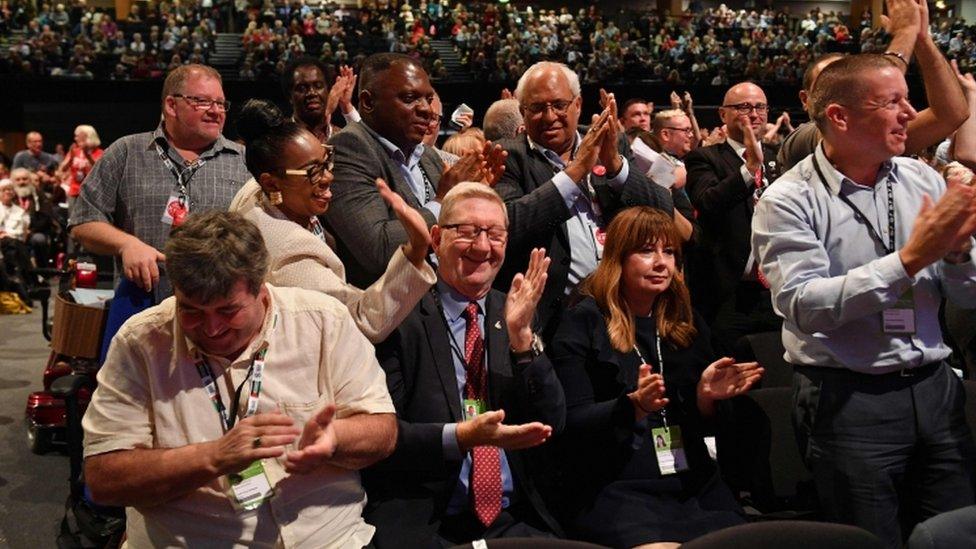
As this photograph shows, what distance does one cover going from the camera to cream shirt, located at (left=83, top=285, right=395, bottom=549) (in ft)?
6.84

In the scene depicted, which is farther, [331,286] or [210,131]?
[210,131]

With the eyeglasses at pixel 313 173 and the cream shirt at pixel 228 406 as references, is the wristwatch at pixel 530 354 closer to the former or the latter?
the cream shirt at pixel 228 406

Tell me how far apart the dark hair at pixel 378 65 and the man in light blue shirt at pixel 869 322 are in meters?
1.26

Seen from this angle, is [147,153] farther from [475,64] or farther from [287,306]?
[475,64]

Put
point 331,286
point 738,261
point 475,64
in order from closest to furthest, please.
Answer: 1. point 331,286
2. point 738,261
3. point 475,64

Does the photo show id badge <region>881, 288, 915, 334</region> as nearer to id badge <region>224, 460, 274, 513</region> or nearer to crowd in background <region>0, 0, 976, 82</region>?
id badge <region>224, 460, 274, 513</region>

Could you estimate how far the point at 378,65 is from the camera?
318cm

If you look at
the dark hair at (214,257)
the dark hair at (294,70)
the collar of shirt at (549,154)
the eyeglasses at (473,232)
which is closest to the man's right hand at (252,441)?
the dark hair at (214,257)

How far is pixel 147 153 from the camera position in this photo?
11.8 ft

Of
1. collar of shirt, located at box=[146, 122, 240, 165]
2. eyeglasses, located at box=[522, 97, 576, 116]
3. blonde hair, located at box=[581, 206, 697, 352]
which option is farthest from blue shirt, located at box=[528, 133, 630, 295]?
collar of shirt, located at box=[146, 122, 240, 165]

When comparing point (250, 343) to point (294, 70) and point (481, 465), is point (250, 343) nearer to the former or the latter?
point (481, 465)

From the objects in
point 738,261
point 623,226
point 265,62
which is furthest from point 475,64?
point 623,226

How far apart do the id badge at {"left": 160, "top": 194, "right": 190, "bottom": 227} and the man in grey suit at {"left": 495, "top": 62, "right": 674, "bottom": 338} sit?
43.4 inches

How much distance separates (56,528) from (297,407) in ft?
7.09
